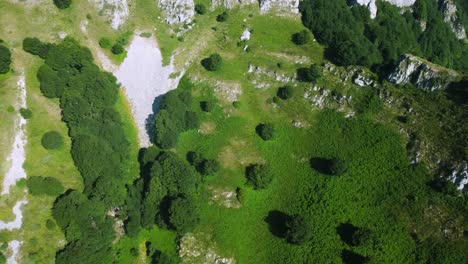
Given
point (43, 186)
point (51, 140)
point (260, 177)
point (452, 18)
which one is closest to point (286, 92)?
point (260, 177)

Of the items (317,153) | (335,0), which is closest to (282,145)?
(317,153)

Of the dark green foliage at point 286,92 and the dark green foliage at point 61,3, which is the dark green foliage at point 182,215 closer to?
the dark green foliage at point 286,92

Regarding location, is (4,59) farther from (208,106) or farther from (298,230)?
(298,230)

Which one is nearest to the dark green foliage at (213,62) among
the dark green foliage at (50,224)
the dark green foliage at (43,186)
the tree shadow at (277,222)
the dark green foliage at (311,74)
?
the dark green foliage at (311,74)

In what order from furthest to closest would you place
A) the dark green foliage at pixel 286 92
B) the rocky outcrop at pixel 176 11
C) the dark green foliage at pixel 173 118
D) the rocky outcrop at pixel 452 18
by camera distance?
the rocky outcrop at pixel 452 18 < the rocky outcrop at pixel 176 11 < the dark green foliage at pixel 286 92 < the dark green foliage at pixel 173 118

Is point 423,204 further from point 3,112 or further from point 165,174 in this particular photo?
point 3,112
